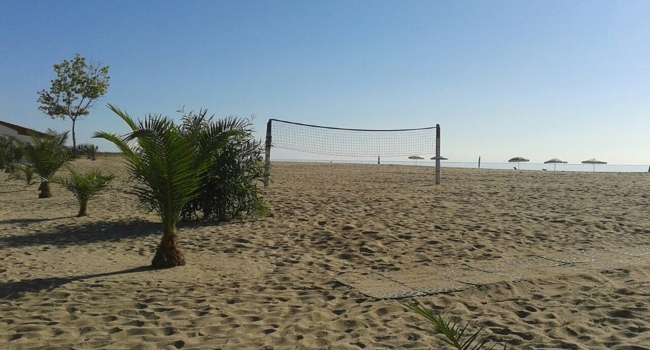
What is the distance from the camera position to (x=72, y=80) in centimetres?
2972

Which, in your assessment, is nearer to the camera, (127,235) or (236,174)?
(127,235)

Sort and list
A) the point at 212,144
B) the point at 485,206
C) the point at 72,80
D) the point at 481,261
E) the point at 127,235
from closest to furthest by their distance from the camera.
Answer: the point at 481,261 < the point at 212,144 < the point at 127,235 < the point at 485,206 < the point at 72,80

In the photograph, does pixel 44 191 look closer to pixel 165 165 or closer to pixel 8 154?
pixel 165 165

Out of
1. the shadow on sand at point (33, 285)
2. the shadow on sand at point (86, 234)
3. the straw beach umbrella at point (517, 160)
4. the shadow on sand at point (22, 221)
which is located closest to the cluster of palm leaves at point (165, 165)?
the shadow on sand at point (33, 285)

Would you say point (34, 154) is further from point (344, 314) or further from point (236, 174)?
point (344, 314)

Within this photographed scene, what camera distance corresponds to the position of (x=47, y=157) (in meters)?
13.3

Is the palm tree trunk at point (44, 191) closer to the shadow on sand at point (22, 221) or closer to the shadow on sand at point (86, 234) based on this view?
the shadow on sand at point (22, 221)

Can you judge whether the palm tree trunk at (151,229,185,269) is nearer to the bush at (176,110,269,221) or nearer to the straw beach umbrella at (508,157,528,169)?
the bush at (176,110,269,221)

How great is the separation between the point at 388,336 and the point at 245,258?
3106mm

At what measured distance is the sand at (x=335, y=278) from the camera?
3.66 metres

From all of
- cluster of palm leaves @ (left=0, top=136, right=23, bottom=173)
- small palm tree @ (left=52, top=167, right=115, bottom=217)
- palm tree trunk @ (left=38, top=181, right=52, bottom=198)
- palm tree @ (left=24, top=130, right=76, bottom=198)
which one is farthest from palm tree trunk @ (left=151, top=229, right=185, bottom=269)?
cluster of palm leaves @ (left=0, top=136, right=23, bottom=173)

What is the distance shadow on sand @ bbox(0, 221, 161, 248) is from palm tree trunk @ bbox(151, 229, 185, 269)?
205 centimetres

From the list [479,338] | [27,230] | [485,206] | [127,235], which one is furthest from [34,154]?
[479,338]

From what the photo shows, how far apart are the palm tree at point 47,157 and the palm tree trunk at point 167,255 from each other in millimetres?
8848
